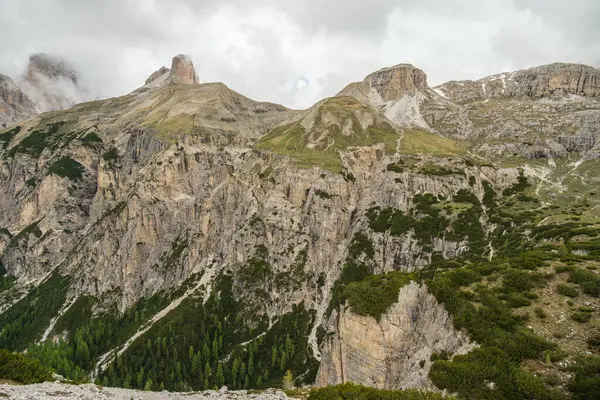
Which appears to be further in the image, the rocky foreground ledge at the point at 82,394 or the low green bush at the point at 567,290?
the low green bush at the point at 567,290

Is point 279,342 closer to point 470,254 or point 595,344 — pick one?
point 470,254

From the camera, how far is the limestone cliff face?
1585 inches

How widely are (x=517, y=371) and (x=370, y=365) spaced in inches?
780

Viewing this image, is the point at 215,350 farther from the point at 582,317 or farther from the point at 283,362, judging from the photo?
the point at 582,317

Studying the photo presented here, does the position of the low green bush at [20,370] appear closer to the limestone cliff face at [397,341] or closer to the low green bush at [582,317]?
the limestone cliff face at [397,341]

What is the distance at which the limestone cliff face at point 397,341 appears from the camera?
4025cm

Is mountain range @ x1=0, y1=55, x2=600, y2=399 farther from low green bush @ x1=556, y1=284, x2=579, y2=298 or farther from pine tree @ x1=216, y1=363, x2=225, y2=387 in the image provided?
pine tree @ x1=216, y1=363, x2=225, y2=387

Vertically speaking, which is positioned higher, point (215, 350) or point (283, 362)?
point (215, 350)

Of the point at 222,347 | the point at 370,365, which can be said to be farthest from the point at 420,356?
the point at 222,347

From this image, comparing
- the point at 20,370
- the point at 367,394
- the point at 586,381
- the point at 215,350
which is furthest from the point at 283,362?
the point at 586,381

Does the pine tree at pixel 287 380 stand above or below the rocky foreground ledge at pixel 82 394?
below

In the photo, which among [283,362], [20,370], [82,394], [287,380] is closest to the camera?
[82,394]

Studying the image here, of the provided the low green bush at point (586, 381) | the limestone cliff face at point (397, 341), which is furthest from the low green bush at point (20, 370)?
the low green bush at point (586, 381)

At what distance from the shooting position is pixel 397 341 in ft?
148
